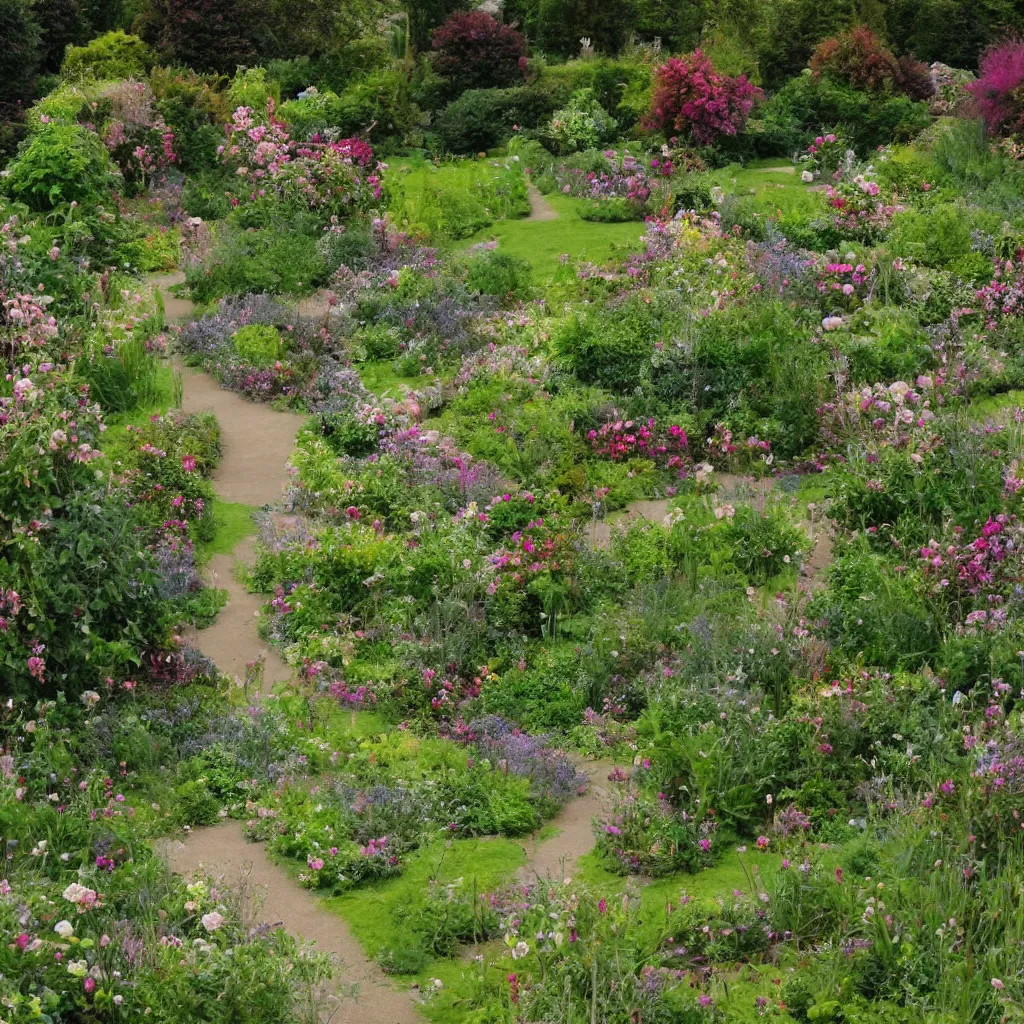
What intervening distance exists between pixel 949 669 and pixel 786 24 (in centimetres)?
1523

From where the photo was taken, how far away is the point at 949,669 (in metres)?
9.21

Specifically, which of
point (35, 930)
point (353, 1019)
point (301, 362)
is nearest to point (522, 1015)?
point (353, 1019)

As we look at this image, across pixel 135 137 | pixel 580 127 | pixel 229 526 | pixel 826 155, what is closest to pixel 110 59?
pixel 135 137

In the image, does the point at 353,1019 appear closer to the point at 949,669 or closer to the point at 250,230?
the point at 949,669

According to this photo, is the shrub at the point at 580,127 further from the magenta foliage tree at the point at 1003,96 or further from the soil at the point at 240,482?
the soil at the point at 240,482

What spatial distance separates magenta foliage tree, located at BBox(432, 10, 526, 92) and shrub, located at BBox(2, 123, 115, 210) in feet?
21.2

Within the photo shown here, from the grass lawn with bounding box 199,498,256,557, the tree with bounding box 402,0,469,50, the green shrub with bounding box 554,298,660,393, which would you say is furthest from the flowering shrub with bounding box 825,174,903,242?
the tree with bounding box 402,0,469,50

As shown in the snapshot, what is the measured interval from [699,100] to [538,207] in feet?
7.67

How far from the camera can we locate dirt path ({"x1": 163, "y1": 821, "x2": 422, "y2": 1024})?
7258mm

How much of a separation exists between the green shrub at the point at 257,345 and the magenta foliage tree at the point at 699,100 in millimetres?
6891

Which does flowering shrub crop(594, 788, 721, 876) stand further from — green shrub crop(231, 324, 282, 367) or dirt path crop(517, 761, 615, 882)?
green shrub crop(231, 324, 282, 367)

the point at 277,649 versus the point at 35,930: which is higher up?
the point at 35,930

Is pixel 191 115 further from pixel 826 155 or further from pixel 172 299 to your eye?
pixel 826 155

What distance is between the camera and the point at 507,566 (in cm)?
1085
